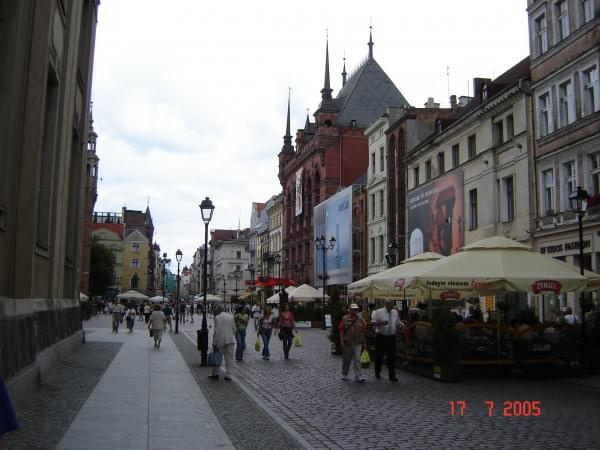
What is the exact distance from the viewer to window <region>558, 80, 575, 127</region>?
86.3 ft

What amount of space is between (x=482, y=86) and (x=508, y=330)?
22524mm

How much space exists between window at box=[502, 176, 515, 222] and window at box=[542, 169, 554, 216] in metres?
2.94

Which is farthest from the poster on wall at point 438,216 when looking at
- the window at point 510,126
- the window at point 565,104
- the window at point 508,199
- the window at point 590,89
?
the window at point 590,89

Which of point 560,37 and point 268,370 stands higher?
point 560,37

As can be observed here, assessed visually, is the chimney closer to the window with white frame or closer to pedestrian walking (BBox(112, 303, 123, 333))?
the window with white frame

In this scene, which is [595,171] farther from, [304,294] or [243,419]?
[304,294]

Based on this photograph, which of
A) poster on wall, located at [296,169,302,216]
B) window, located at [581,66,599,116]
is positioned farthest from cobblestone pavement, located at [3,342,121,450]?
poster on wall, located at [296,169,302,216]

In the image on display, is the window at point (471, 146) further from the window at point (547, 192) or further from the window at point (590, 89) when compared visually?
the window at point (590, 89)

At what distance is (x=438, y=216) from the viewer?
39531mm

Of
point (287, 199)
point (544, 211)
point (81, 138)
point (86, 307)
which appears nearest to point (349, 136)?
point (287, 199)

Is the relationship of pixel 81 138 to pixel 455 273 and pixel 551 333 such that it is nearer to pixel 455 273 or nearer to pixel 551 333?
pixel 455 273

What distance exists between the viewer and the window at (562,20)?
2691cm

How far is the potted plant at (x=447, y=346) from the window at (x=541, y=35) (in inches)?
700

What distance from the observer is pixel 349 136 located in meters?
74.6
